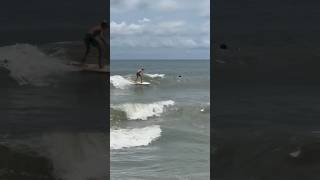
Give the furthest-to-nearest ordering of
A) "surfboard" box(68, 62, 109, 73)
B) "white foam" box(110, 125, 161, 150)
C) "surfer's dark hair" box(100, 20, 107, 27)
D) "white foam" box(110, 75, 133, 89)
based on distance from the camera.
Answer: "white foam" box(110, 75, 133, 89), "white foam" box(110, 125, 161, 150), "surfboard" box(68, 62, 109, 73), "surfer's dark hair" box(100, 20, 107, 27)

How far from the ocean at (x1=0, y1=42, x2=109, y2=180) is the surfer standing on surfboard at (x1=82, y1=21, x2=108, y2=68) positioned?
0.06 metres

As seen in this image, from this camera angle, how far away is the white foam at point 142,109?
1235 centimetres

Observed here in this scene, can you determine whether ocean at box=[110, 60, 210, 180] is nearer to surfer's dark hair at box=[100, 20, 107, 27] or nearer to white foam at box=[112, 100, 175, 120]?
white foam at box=[112, 100, 175, 120]

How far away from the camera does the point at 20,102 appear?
3455 millimetres

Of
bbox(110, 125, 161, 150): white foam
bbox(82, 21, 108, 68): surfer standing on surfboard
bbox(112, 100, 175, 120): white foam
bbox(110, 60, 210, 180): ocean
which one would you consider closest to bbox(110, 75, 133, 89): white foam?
bbox(110, 60, 210, 180): ocean

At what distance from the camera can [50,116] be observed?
135 inches

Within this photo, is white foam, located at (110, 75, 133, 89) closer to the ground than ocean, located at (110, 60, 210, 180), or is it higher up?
higher up

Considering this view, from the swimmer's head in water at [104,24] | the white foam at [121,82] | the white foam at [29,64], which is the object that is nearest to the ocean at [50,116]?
the white foam at [29,64]

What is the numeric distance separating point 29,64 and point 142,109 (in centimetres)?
973

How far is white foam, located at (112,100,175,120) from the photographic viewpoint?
12347mm
